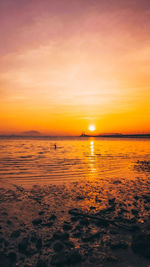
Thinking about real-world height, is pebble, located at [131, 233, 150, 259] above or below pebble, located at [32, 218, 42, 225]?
above

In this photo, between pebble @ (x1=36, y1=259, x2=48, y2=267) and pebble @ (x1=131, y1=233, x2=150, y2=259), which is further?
pebble @ (x1=131, y1=233, x2=150, y2=259)

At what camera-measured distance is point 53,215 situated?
7.81 metres

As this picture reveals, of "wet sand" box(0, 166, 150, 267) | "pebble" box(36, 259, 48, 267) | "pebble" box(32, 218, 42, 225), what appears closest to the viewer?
"pebble" box(36, 259, 48, 267)

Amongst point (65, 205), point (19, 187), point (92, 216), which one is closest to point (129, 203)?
point (92, 216)

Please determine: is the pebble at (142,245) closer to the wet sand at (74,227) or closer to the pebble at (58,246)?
the wet sand at (74,227)

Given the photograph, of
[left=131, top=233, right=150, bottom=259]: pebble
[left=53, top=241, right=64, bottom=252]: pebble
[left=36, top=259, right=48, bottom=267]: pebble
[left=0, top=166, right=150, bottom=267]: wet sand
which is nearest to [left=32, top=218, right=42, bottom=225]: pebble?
[left=0, top=166, right=150, bottom=267]: wet sand

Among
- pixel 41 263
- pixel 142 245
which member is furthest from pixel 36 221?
pixel 142 245

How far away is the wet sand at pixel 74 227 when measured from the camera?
5.12 metres

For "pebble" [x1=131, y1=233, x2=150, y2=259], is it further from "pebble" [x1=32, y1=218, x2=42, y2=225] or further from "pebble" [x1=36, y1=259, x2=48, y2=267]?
"pebble" [x1=32, y1=218, x2=42, y2=225]

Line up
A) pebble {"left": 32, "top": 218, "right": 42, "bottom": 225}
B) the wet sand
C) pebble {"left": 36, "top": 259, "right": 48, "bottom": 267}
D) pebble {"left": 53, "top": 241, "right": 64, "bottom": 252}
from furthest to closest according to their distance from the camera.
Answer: pebble {"left": 32, "top": 218, "right": 42, "bottom": 225} < pebble {"left": 53, "top": 241, "right": 64, "bottom": 252} < the wet sand < pebble {"left": 36, "top": 259, "right": 48, "bottom": 267}

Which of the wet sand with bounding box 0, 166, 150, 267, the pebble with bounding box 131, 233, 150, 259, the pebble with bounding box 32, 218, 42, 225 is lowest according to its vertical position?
the wet sand with bounding box 0, 166, 150, 267

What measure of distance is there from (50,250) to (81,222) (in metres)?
1.97

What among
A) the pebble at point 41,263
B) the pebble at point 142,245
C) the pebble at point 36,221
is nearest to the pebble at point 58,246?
the pebble at point 41,263

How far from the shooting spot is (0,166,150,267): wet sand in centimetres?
512
